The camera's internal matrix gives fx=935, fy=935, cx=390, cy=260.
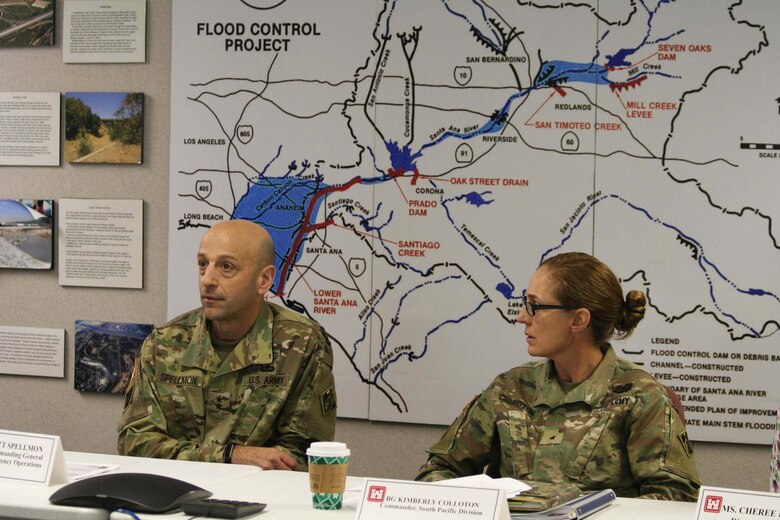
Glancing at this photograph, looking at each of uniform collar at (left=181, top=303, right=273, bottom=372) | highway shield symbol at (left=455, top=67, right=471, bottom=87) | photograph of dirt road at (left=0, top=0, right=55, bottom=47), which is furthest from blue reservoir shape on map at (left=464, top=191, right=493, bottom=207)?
photograph of dirt road at (left=0, top=0, right=55, bottom=47)

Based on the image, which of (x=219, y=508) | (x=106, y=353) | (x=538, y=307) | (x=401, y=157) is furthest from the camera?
(x=106, y=353)

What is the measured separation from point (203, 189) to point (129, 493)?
85.9 inches

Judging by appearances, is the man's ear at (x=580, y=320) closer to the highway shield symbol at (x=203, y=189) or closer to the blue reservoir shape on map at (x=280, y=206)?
the blue reservoir shape on map at (x=280, y=206)

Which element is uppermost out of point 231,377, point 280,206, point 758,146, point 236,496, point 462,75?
point 462,75

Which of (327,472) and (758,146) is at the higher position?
(758,146)

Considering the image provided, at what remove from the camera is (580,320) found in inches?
100.0

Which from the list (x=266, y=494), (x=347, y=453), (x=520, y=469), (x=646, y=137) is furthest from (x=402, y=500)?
(x=646, y=137)

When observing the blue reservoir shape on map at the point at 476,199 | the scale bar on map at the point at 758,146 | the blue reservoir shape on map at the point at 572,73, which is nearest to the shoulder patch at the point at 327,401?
the blue reservoir shape on map at the point at 476,199

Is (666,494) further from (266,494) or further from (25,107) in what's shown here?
(25,107)

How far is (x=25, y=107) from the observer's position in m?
4.05

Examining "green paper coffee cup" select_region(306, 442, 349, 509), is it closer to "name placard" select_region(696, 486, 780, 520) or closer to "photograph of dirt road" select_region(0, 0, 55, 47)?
"name placard" select_region(696, 486, 780, 520)

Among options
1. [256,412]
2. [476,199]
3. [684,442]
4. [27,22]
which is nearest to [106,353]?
[256,412]

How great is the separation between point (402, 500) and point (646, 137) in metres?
2.17

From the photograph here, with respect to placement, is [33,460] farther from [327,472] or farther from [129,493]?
[327,472]
